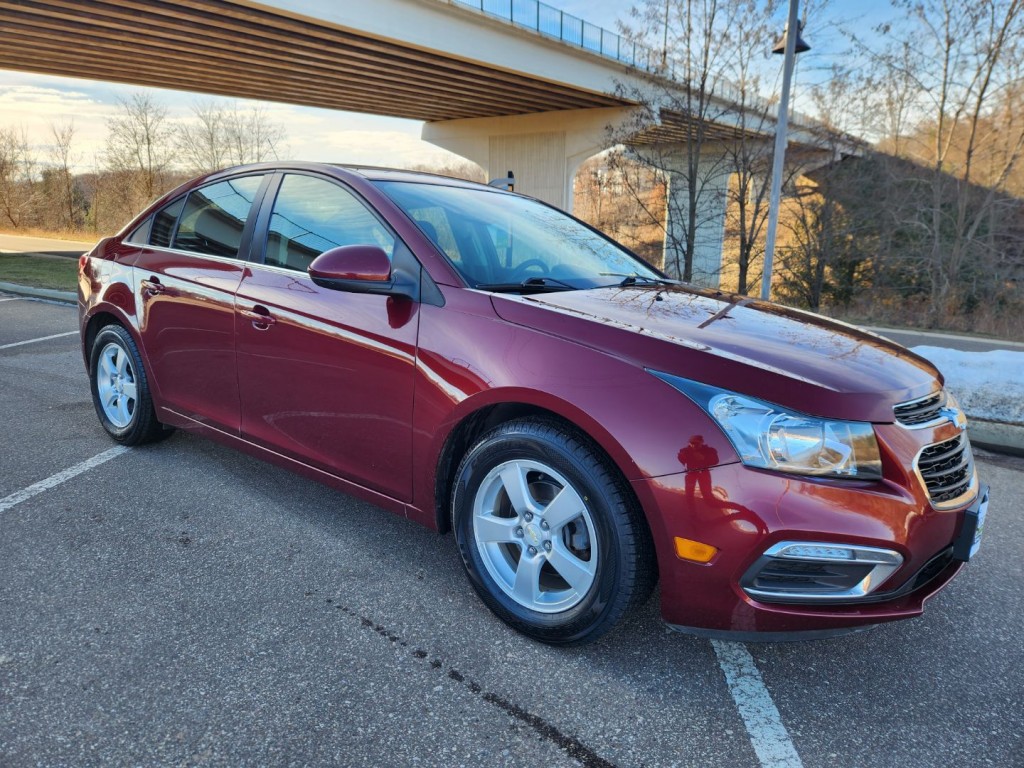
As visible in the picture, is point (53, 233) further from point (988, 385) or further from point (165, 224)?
point (988, 385)

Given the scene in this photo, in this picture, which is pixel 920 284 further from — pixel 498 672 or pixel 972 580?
pixel 498 672

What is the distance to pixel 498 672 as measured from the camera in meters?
2.15

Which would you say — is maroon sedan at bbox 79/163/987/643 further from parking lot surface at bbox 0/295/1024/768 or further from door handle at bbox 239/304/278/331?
parking lot surface at bbox 0/295/1024/768

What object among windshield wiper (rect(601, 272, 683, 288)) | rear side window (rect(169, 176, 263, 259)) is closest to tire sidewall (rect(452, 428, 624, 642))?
windshield wiper (rect(601, 272, 683, 288))

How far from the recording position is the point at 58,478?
3633mm

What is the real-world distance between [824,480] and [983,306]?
2089 cm

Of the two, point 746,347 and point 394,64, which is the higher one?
point 394,64

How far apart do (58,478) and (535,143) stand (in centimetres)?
2948

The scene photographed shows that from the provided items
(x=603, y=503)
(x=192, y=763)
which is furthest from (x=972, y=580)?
(x=192, y=763)

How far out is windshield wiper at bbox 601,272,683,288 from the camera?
3.03 metres

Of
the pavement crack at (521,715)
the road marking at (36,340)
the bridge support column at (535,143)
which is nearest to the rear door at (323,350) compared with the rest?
the pavement crack at (521,715)

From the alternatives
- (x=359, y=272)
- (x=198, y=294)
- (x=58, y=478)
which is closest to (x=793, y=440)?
(x=359, y=272)

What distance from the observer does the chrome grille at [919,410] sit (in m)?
2.02

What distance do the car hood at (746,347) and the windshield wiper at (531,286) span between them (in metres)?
0.09
